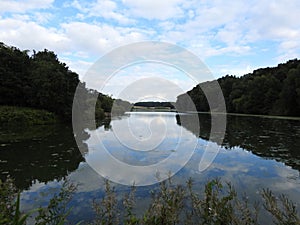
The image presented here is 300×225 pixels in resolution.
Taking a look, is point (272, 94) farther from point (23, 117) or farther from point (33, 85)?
point (23, 117)

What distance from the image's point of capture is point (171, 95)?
47.0ft

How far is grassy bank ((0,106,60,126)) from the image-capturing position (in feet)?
70.7

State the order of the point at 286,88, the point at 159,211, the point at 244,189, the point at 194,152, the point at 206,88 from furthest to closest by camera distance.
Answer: the point at 206,88
the point at 286,88
the point at 194,152
the point at 244,189
the point at 159,211

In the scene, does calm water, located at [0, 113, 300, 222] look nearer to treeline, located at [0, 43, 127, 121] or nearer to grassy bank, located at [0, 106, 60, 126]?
grassy bank, located at [0, 106, 60, 126]

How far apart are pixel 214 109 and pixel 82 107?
138 ft

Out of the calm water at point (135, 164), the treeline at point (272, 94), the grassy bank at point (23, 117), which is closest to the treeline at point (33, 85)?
the grassy bank at point (23, 117)

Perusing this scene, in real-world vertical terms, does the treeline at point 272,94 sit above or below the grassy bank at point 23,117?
above

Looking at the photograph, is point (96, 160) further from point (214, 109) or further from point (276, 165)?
point (214, 109)

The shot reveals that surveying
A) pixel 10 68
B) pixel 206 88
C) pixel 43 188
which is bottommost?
pixel 43 188

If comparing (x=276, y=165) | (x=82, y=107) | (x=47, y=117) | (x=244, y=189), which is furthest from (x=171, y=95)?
(x=82, y=107)

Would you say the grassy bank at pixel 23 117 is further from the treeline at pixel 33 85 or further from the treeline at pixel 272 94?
the treeline at pixel 272 94

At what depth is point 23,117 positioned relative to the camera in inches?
881

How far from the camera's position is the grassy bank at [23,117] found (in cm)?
2155

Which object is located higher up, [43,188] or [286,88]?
[286,88]
